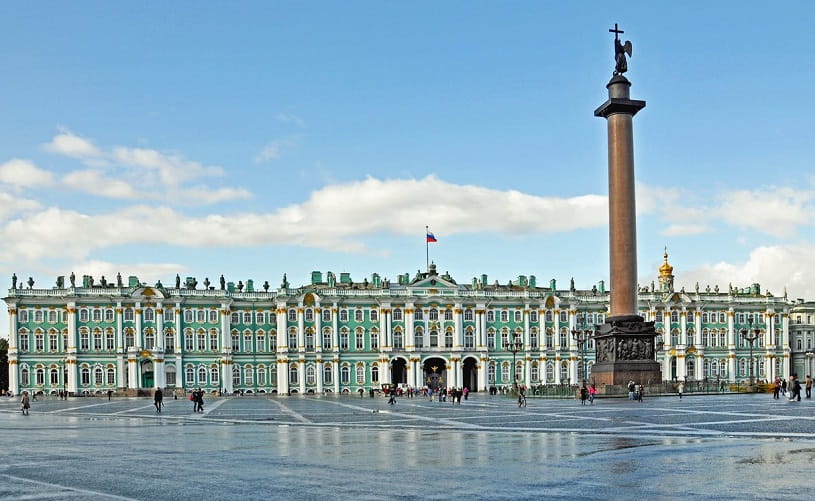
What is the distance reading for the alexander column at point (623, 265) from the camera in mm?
55750

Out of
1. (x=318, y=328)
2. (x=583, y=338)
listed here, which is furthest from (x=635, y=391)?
(x=318, y=328)

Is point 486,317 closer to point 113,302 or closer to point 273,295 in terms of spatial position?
point 273,295

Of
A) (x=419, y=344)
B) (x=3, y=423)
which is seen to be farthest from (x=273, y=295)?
(x=3, y=423)

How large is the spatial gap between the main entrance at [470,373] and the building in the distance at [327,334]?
142 mm

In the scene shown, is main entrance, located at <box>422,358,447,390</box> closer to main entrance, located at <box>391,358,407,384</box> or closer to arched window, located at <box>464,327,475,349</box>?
main entrance, located at <box>391,358,407,384</box>

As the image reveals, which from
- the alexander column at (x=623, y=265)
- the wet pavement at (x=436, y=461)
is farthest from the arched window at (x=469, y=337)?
the wet pavement at (x=436, y=461)

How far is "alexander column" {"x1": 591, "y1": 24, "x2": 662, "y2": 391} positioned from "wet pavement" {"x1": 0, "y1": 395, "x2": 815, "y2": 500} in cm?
1881

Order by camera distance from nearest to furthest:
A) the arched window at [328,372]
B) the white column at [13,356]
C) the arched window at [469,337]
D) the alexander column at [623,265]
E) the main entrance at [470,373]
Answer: the alexander column at [623,265] → the white column at [13,356] → the arched window at [328,372] → the main entrance at [470,373] → the arched window at [469,337]

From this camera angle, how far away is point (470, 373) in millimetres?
123625

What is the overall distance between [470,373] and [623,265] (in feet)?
227

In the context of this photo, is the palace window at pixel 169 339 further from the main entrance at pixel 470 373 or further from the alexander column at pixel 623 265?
the alexander column at pixel 623 265

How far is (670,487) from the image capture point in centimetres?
1698

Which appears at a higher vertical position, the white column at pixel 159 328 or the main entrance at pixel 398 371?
the white column at pixel 159 328

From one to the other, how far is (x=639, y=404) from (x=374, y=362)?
74.9 metres
